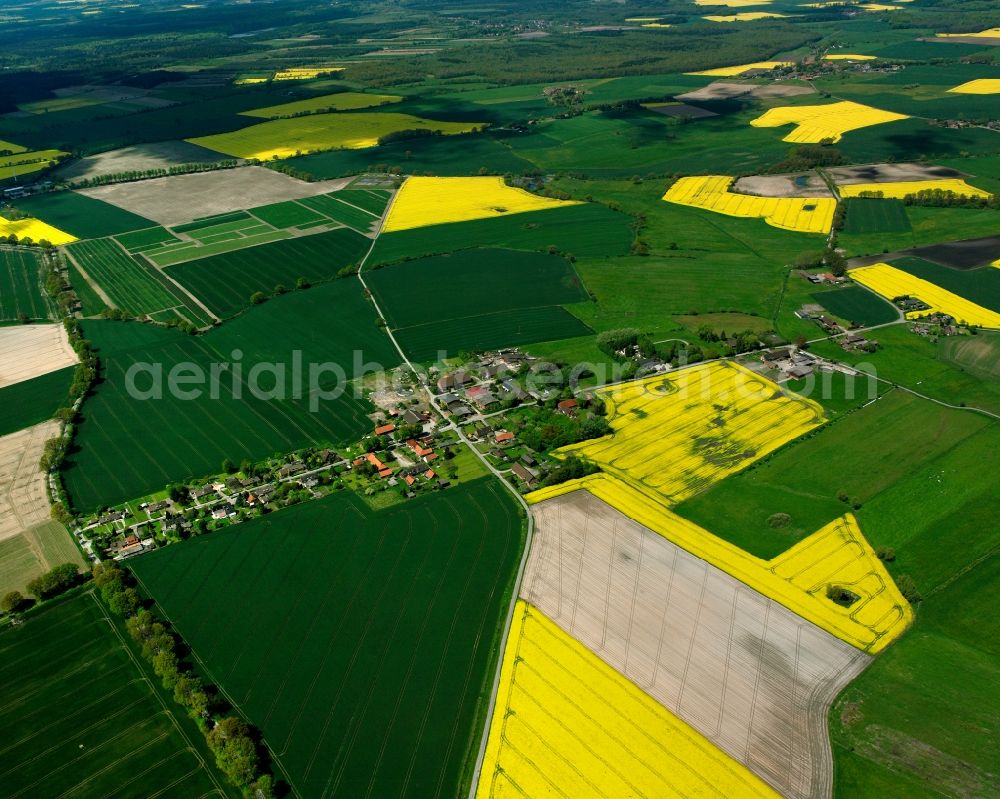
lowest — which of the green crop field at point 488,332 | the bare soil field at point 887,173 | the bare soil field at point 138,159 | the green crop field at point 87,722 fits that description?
the green crop field at point 87,722

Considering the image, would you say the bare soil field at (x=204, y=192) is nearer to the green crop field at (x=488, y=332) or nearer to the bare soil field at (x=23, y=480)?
the green crop field at (x=488, y=332)

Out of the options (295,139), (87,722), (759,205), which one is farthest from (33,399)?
(295,139)

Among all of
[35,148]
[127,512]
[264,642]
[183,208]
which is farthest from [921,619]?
[35,148]

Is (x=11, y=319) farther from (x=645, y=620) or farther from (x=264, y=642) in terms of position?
(x=645, y=620)

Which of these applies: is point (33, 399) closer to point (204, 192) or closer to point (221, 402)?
point (221, 402)

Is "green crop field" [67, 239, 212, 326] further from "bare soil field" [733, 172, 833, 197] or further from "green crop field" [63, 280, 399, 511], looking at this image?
"bare soil field" [733, 172, 833, 197]

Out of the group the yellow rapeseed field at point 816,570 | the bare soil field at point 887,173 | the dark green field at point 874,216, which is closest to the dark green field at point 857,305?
the dark green field at point 874,216
